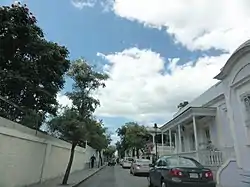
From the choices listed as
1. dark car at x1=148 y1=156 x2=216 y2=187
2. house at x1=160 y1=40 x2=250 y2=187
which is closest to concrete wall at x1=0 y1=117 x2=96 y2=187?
dark car at x1=148 y1=156 x2=216 y2=187

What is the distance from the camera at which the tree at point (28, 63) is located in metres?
17.1

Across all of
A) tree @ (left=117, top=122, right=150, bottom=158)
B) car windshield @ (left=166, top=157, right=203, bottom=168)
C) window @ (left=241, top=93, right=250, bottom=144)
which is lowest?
car windshield @ (left=166, top=157, right=203, bottom=168)

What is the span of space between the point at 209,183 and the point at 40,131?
8.76m

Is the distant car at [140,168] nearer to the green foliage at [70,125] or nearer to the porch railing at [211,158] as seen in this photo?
the porch railing at [211,158]

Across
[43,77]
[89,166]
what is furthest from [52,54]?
[89,166]

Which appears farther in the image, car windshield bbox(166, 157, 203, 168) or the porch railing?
the porch railing

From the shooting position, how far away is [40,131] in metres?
15.9

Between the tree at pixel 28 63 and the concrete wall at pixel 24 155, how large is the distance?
1.62m

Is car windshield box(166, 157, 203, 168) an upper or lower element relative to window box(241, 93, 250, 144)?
Answer: lower

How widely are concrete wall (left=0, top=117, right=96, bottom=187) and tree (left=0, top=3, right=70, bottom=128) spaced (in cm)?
162

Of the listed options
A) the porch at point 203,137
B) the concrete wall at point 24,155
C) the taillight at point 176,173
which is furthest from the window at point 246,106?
the concrete wall at point 24,155

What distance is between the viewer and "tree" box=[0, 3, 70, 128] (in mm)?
17125

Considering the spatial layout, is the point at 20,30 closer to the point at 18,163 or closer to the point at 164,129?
the point at 18,163

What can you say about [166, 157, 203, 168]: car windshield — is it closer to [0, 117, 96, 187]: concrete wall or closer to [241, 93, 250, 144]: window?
[241, 93, 250, 144]: window
